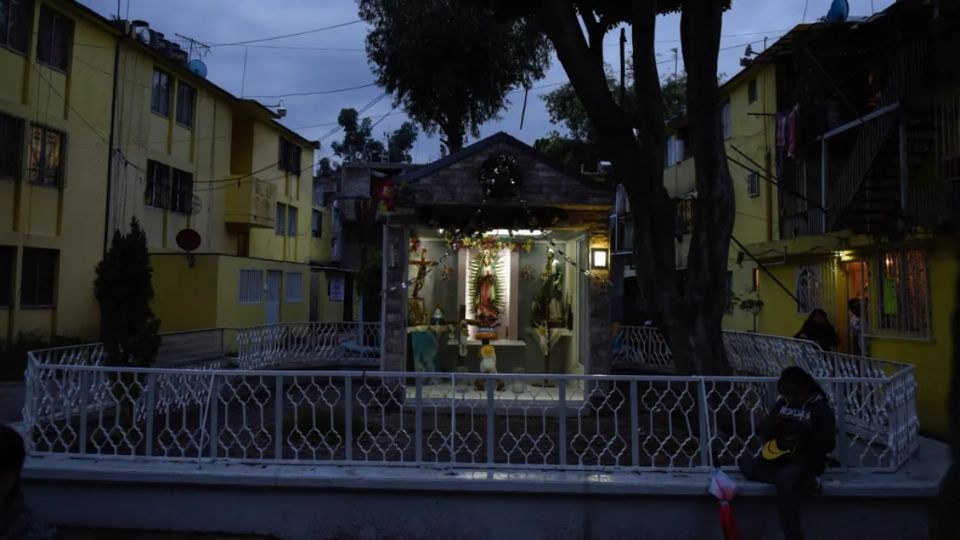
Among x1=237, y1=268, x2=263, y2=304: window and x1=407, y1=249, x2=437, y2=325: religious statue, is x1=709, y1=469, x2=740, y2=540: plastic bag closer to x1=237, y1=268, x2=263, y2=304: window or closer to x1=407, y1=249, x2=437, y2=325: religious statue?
x1=407, y1=249, x2=437, y2=325: religious statue

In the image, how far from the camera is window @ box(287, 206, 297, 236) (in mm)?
29859

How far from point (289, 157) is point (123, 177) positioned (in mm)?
10952

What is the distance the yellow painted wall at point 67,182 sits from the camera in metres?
15.3

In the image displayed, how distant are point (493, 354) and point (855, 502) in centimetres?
660

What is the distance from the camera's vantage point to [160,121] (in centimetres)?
2059

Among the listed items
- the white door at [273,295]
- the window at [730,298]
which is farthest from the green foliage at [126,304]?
the white door at [273,295]

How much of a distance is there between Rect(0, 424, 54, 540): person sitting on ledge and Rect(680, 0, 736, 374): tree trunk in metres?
6.42

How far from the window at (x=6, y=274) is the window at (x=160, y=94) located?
6.67 m

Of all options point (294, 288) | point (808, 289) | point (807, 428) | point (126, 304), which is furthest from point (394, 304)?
point (294, 288)

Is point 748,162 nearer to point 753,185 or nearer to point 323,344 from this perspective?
point 753,185

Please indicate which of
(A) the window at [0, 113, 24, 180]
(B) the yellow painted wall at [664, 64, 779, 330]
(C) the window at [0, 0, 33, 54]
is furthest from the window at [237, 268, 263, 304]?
(B) the yellow painted wall at [664, 64, 779, 330]

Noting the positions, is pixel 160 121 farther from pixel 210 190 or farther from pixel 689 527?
pixel 689 527

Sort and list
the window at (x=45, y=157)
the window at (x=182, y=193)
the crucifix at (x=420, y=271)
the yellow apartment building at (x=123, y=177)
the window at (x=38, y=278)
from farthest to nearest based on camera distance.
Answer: the window at (x=182, y=193) → the window at (x=45, y=157) → the window at (x=38, y=278) → the yellow apartment building at (x=123, y=177) → the crucifix at (x=420, y=271)

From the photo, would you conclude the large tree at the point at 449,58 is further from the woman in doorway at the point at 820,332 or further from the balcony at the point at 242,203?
the woman in doorway at the point at 820,332
